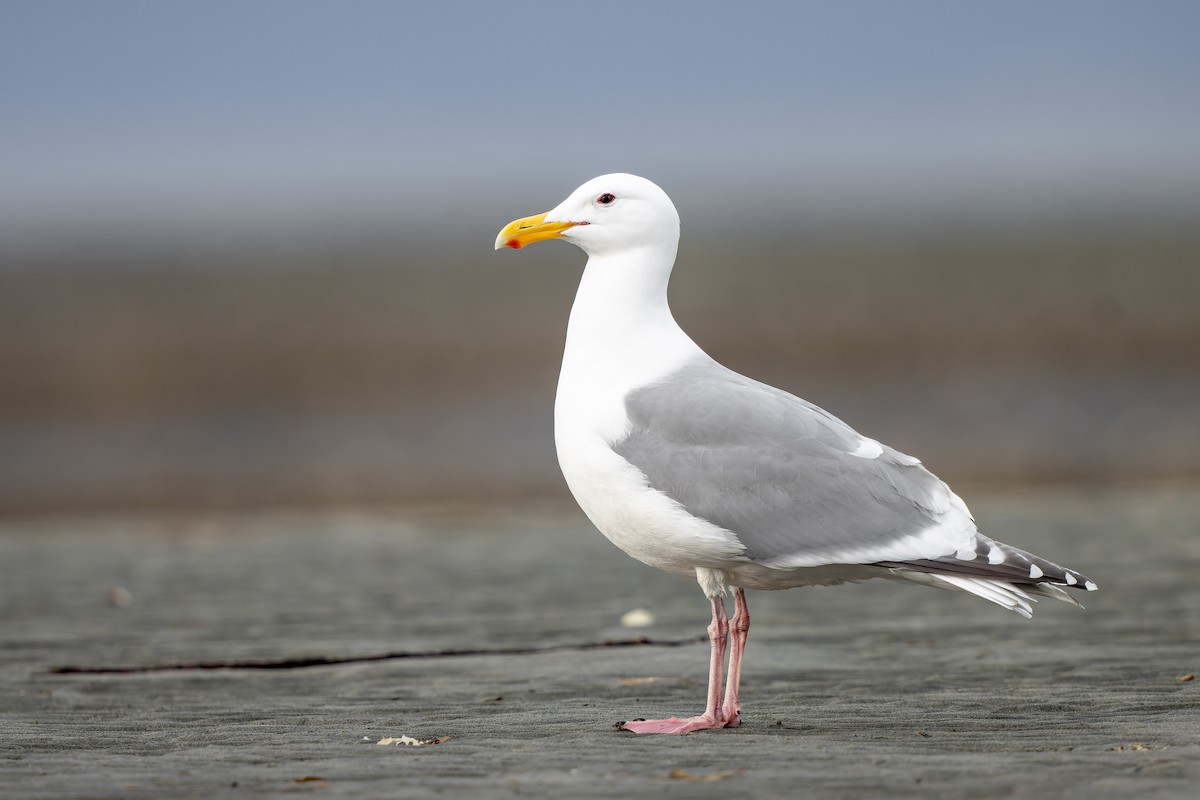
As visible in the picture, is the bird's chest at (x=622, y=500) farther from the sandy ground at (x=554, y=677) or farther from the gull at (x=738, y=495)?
the sandy ground at (x=554, y=677)

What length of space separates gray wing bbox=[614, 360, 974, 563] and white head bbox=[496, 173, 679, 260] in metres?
0.70

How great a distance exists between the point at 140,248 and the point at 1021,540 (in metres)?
27.6

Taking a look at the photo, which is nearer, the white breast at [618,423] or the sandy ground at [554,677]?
the sandy ground at [554,677]

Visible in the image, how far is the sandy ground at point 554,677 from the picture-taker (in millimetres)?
4391

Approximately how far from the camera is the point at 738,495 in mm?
5457

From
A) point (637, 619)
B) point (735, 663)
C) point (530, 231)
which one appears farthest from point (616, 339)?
point (637, 619)

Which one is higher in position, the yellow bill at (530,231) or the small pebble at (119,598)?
the yellow bill at (530,231)

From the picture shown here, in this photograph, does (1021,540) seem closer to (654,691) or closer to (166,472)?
(654,691)

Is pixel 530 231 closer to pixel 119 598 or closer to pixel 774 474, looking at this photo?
pixel 774 474

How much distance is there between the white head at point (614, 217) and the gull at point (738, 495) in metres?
0.36

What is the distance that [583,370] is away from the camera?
232 inches

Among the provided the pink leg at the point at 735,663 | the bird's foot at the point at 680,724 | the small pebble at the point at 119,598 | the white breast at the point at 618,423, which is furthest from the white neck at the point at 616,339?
the small pebble at the point at 119,598

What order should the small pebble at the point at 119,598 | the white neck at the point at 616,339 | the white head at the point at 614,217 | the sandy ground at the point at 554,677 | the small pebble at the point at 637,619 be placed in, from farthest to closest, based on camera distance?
1. the small pebble at the point at 119,598
2. the small pebble at the point at 637,619
3. the white head at the point at 614,217
4. the white neck at the point at 616,339
5. the sandy ground at the point at 554,677

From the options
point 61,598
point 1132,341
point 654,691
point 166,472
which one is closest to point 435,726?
point 654,691
